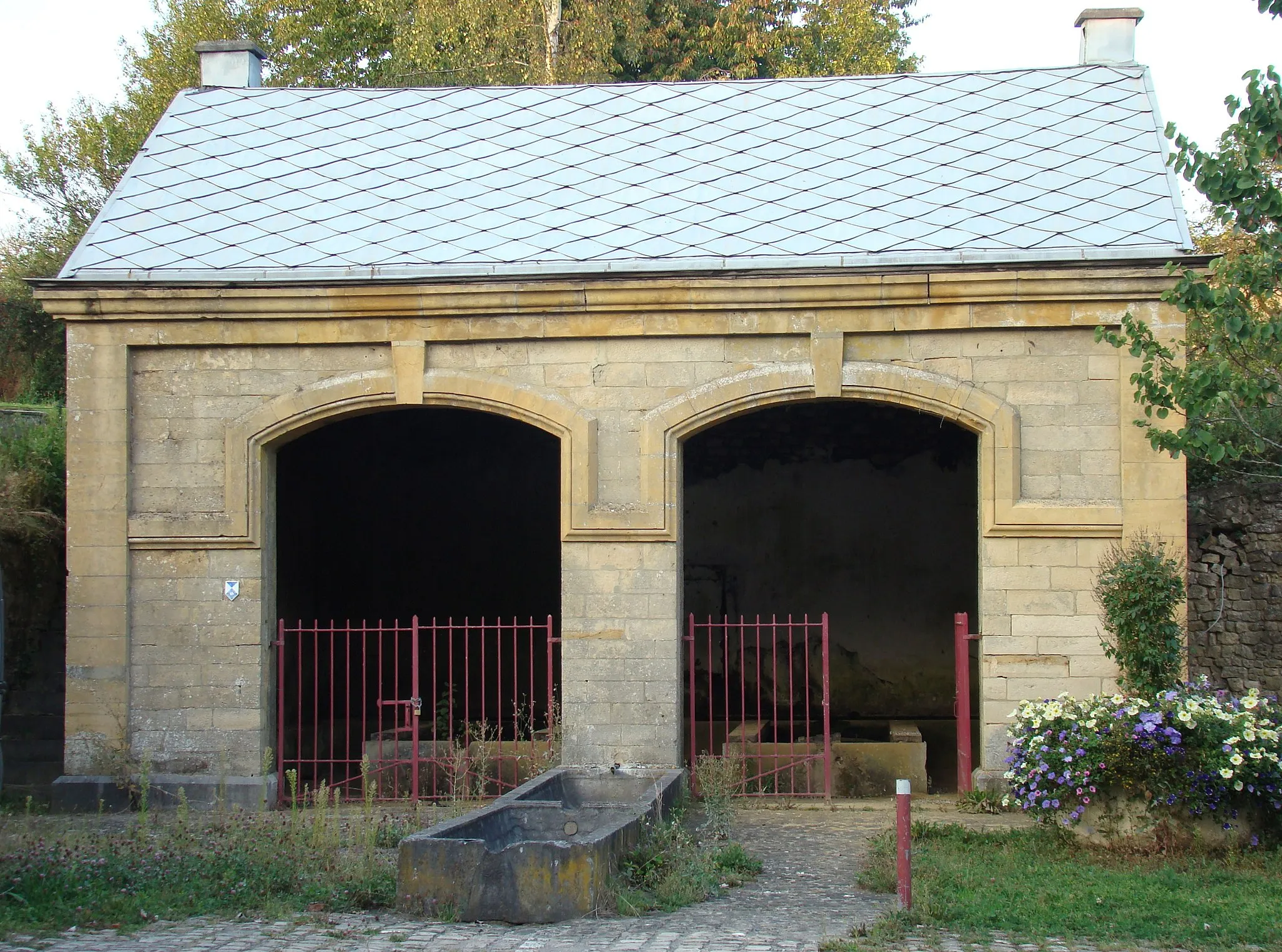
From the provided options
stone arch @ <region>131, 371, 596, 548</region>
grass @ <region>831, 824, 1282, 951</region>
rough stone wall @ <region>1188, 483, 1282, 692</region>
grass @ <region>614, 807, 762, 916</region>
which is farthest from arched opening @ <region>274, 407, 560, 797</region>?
grass @ <region>831, 824, 1282, 951</region>

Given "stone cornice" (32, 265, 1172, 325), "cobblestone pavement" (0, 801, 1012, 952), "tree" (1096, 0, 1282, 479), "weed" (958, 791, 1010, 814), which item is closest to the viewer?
"cobblestone pavement" (0, 801, 1012, 952)

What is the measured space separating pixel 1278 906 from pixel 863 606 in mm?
9383

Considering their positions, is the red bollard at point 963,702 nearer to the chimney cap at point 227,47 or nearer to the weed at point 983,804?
the weed at point 983,804

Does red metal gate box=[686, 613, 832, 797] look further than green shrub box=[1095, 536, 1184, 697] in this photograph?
Yes

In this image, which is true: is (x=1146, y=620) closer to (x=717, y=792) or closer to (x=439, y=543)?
(x=717, y=792)

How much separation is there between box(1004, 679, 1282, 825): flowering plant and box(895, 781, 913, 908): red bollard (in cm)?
174

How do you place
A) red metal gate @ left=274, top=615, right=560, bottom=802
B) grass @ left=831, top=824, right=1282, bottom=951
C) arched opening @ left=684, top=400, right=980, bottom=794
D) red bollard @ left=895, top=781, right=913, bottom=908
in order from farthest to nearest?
arched opening @ left=684, top=400, right=980, bottom=794 < red metal gate @ left=274, top=615, right=560, bottom=802 < red bollard @ left=895, top=781, right=913, bottom=908 < grass @ left=831, top=824, right=1282, bottom=951

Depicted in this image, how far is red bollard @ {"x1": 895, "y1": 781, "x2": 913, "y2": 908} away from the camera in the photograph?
6.56 metres

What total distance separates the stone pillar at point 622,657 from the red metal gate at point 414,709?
0.97 ft

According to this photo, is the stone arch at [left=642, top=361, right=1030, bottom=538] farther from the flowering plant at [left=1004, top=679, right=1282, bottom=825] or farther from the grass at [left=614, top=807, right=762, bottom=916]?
the grass at [left=614, top=807, right=762, bottom=916]

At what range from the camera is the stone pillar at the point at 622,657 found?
34.4 ft

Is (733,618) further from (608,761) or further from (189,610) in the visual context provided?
(189,610)

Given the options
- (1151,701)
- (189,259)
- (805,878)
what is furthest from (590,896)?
(189,259)

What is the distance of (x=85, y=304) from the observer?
1060 centimetres
